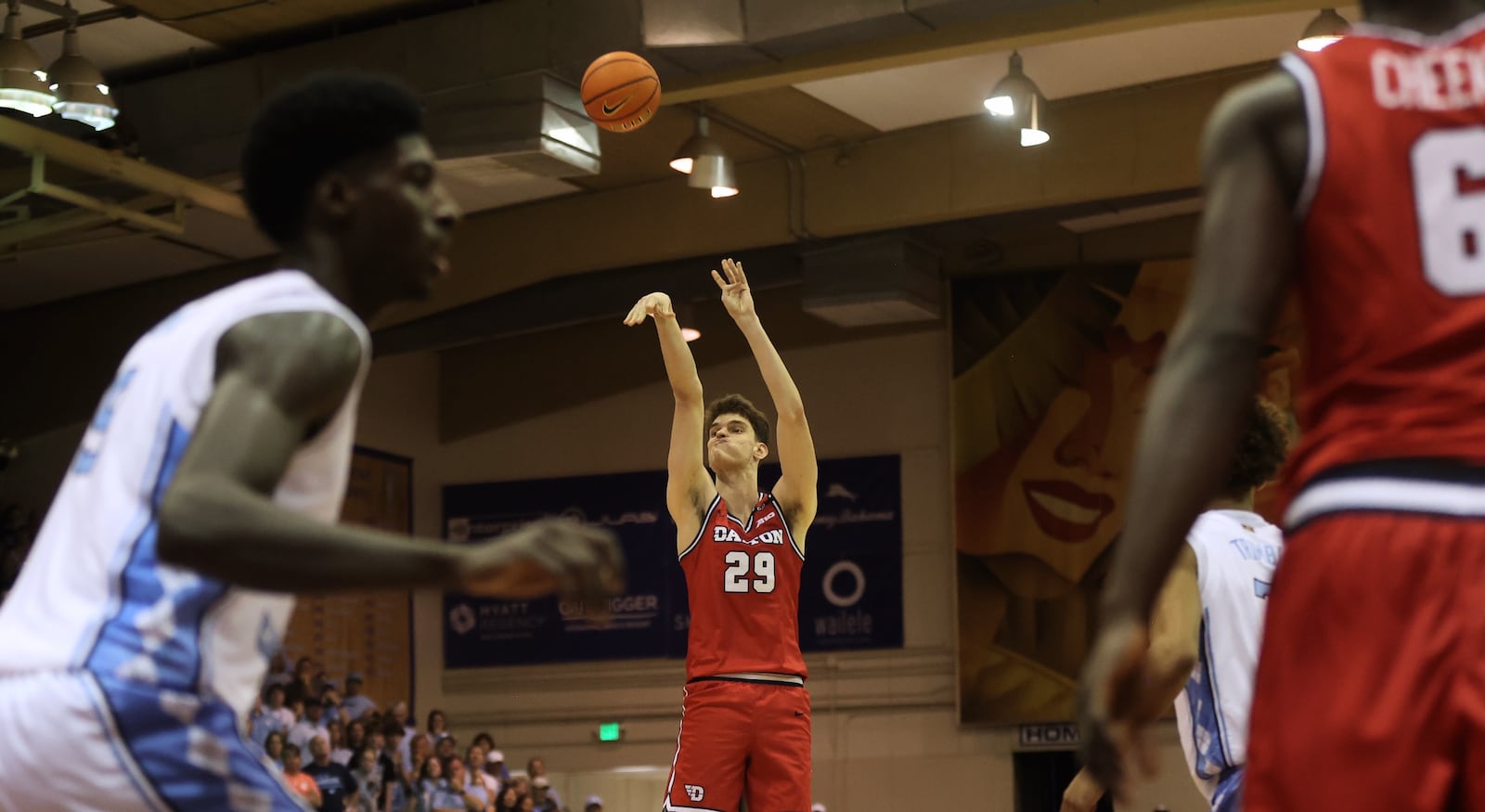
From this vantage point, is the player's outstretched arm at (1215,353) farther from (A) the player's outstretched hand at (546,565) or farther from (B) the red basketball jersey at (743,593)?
(B) the red basketball jersey at (743,593)

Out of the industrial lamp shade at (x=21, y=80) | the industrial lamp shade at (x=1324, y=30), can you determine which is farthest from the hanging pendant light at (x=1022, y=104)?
the industrial lamp shade at (x=21, y=80)

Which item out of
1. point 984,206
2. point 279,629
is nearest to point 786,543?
point 279,629

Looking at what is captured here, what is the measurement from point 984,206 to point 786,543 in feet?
30.8

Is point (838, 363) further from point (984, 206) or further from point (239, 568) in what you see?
point (239, 568)

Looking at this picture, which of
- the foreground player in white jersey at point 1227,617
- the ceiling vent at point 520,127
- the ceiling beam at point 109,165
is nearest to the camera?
the foreground player in white jersey at point 1227,617

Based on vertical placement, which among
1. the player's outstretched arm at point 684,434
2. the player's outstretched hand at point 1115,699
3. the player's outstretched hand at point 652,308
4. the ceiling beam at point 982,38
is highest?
the ceiling beam at point 982,38

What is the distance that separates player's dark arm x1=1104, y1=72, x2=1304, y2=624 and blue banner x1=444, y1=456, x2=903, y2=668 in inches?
742

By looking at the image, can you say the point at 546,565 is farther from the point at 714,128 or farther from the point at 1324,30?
the point at 714,128

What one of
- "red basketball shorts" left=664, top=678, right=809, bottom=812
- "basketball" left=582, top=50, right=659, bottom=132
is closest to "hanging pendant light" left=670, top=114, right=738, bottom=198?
"basketball" left=582, top=50, right=659, bottom=132

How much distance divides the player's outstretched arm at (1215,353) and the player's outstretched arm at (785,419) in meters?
5.49

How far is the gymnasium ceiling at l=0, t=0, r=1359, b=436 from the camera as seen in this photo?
13.3 meters

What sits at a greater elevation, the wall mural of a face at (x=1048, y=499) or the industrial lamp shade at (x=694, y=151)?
the industrial lamp shade at (x=694, y=151)

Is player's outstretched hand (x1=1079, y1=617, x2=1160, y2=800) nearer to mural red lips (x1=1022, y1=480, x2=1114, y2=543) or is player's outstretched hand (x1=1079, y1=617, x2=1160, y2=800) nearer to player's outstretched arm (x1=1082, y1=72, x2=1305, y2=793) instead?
player's outstretched arm (x1=1082, y1=72, x2=1305, y2=793)

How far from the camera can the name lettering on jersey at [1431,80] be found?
2090 mm
